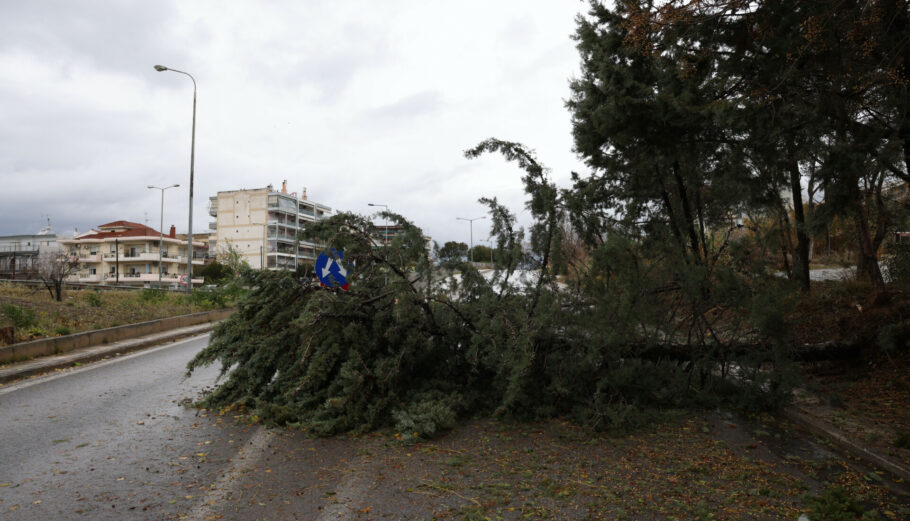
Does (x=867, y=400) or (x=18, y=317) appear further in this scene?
(x=18, y=317)

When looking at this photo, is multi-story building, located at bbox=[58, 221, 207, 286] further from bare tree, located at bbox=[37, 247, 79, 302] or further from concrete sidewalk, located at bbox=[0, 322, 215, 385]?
concrete sidewalk, located at bbox=[0, 322, 215, 385]

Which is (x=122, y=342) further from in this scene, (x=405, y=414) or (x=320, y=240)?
(x=405, y=414)

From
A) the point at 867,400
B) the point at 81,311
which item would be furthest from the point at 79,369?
the point at 867,400

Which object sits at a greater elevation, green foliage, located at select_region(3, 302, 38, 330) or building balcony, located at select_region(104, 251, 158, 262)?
building balcony, located at select_region(104, 251, 158, 262)

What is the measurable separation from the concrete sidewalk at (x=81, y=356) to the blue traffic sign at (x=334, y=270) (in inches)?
66.8

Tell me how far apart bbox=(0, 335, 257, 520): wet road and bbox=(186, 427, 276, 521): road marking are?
71 mm

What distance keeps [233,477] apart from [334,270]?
2982 mm

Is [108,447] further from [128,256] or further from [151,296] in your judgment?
[128,256]

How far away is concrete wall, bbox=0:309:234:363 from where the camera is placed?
9523 mm

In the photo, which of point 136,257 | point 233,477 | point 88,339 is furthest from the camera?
point 136,257

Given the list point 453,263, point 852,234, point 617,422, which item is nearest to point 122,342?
point 453,263

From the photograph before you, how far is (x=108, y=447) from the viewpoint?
514 centimetres

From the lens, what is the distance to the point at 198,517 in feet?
12.0

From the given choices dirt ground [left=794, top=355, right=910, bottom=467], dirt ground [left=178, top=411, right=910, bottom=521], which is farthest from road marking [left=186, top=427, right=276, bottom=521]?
dirt ground [left=794, top=355, right=910, bottom=467]
